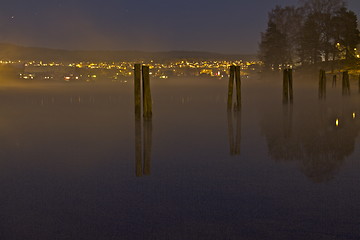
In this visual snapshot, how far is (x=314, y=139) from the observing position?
1527cm

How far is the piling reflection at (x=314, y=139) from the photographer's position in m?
10.9

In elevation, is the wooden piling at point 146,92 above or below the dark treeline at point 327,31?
below

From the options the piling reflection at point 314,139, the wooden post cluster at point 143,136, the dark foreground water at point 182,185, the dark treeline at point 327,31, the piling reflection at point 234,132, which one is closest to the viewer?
the dark foreground water at point 182,185

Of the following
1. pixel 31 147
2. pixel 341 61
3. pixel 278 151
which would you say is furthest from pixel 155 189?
pixel 341 61

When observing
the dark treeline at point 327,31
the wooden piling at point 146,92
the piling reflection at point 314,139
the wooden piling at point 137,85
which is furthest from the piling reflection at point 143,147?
the dark treeline at point 327,31

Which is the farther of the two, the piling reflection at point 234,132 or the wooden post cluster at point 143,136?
the piling reflection at point 234,132

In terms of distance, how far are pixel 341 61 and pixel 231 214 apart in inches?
2496

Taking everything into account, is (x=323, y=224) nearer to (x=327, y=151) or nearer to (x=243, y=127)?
(x=327, y=151)

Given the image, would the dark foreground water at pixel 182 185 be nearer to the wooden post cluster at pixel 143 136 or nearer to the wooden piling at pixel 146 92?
the wooden post cluster at pixel 143 136

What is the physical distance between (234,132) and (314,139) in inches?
A: 129

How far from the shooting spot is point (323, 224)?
672 centimetres

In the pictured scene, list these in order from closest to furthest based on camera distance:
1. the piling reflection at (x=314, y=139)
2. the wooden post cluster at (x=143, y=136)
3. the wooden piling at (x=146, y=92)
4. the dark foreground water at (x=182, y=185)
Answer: the dark foreground water at (x=182, y=185) → the piling reflection at (x=314, y=139) → the wooden post cluster at (x=143, y=136) → the wooden piling at (x=146, y=92)

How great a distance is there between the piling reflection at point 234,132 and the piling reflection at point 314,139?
2.86 ft

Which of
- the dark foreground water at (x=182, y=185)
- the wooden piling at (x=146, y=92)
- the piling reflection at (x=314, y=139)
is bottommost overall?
the dark foreground water at (x=182, y=185)
